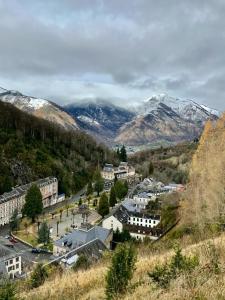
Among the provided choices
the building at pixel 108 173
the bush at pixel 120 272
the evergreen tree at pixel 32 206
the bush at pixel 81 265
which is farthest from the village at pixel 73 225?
the bush at pixel 120 272

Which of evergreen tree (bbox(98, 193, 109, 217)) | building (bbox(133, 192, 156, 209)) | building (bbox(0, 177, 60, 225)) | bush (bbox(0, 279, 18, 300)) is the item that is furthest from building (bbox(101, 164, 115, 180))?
bush (bbox(0, 279, 18, 300))

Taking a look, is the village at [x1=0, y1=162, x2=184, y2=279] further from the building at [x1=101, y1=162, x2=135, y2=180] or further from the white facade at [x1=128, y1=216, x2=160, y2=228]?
the building at [x1=101, y1=162, x2=135, y2=180]

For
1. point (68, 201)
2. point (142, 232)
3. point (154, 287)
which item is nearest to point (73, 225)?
point (142, 232)

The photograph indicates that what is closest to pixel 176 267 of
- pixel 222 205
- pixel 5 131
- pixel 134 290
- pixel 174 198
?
pixel 134 290

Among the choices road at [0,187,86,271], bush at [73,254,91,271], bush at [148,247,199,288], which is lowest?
road at [0,187,86,271]

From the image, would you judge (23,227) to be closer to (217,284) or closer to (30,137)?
(30,137)

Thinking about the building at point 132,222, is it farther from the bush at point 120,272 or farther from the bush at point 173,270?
the bush at point 173,270

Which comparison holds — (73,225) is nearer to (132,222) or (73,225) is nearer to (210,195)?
(132,222)
